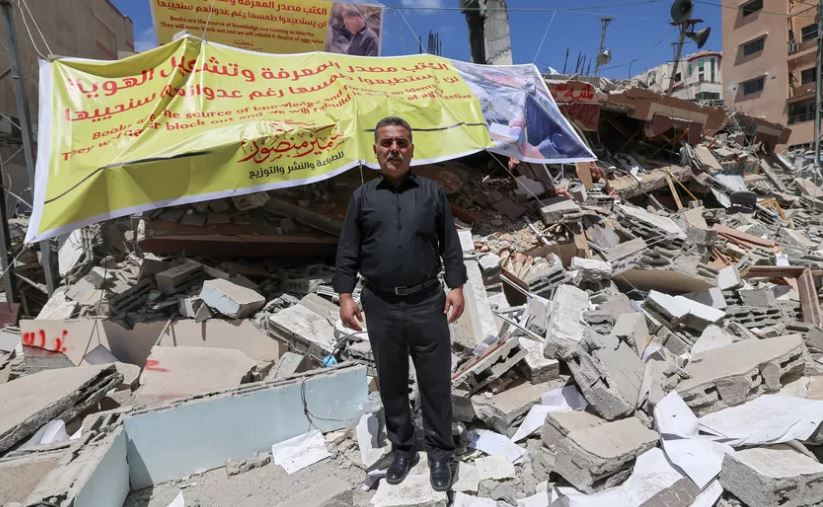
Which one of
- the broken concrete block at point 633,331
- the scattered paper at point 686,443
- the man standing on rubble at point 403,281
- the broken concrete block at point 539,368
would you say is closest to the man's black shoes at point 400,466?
the man standing on rubble at point 403,281

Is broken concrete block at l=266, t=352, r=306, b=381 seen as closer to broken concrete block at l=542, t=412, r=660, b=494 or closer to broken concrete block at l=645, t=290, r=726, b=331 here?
broken concrete block at l=542, t=412, r=660, b=494

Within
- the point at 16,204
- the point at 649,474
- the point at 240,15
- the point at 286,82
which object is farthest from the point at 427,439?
the point at 16,204

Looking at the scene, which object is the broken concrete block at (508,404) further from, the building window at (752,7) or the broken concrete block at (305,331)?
the building window at (752,7)

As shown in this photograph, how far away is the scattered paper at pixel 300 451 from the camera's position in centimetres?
304

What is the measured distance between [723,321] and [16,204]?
14346mm

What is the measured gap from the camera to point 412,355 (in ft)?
8.57

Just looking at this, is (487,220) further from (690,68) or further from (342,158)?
(690,68)

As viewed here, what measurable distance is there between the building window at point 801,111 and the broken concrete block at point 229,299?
35502 millimetres

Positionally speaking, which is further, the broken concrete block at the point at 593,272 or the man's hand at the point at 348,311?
the broken concrete block at the point at 593,272

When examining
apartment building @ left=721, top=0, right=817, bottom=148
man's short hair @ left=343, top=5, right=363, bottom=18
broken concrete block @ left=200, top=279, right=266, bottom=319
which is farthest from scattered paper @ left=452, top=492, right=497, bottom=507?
apartment building @ left=721, top=0, right=817, bottom=148

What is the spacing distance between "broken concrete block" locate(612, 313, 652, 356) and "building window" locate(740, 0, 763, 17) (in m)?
37.9

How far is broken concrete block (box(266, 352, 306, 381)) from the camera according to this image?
3.72m

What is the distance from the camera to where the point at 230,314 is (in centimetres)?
462

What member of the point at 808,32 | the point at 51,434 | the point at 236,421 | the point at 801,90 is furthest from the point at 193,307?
the point at 808,32
